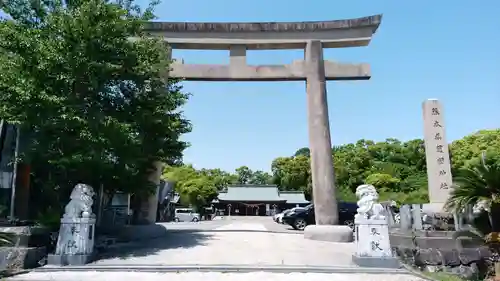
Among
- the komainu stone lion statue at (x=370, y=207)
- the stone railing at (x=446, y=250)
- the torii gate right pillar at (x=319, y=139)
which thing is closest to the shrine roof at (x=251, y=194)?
the torii gate right pillar at (x=319, y=139)

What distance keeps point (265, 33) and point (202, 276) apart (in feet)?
32.1

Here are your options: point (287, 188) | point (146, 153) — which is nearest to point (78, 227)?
point (146, 153)

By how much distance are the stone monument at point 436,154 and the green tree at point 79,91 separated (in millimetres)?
11071

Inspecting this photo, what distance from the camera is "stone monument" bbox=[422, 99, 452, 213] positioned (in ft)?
47.8

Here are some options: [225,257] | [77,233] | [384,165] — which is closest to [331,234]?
[225,257]

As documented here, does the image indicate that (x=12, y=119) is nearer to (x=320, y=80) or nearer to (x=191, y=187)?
(x=320, y=80)

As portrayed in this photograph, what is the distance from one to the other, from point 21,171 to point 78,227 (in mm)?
3495

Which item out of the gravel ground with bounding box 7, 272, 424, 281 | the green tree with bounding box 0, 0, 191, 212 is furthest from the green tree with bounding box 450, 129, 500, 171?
the green tree with bounding box 0, 0, 191, 212

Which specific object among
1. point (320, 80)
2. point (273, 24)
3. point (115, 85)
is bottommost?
point (115, 85)

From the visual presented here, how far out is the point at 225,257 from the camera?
29.6ft

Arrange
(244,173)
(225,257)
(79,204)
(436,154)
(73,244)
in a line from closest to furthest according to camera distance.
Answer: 1. (73,244)
2. (79,204)
3. (225,257)
4. (436,154)
5. (244,173)

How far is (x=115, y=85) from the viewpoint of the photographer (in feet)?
34.2

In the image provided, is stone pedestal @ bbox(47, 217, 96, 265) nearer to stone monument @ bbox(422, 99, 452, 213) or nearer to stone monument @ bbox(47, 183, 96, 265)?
stone monument @ bbox(47, 183, 96, 265)

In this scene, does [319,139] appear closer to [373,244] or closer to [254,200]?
[373,244]
